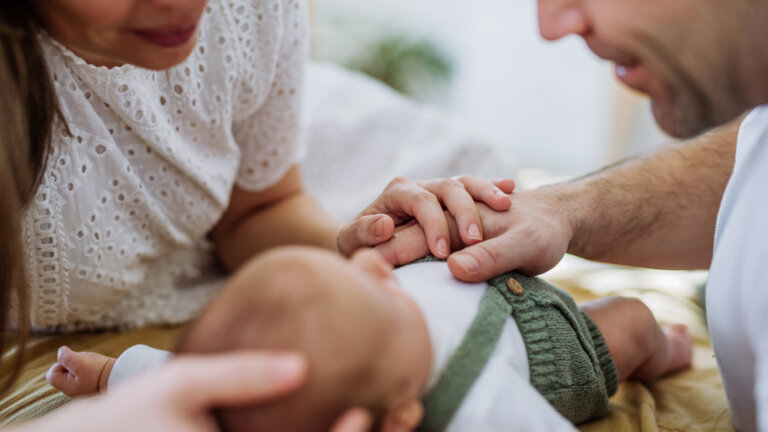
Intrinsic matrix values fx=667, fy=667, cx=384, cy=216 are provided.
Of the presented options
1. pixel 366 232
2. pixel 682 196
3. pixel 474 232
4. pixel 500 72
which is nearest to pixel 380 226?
pixel 366 232

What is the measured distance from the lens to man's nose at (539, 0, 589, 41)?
0.84 metres

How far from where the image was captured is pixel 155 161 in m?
1.14

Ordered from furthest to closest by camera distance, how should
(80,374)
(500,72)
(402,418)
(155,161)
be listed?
1. (500,72)
2. (155,161)
3. (80,374)
4. (402,418)

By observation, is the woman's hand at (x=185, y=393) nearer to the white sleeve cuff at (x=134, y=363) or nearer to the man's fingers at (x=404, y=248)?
the white sleeve cuff at (x=134, y=363)

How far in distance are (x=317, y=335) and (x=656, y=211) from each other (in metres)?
0.75

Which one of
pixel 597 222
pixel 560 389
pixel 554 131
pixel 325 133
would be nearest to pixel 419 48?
pixel 554 131

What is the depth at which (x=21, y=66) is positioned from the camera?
2.46 ft

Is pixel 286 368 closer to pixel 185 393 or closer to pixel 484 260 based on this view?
pixel 185 393

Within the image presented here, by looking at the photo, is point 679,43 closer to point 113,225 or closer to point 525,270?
point 525,270

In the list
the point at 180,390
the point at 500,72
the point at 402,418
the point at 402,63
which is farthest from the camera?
the point at 500,72

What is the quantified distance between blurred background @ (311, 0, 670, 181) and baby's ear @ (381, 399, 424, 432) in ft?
11.6

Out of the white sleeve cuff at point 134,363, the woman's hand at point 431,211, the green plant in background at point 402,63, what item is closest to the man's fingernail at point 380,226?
the woman's hand at point 431,211

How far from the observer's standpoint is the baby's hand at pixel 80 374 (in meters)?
→ 0.91

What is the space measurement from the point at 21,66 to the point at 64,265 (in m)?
0.39
